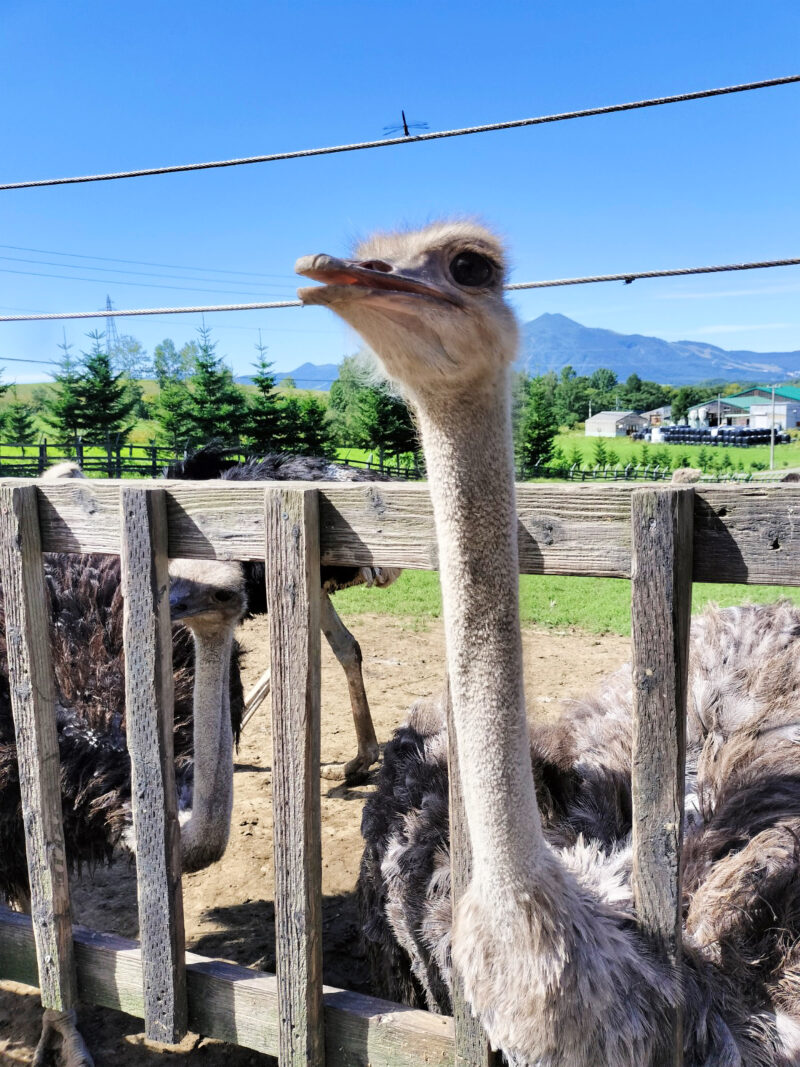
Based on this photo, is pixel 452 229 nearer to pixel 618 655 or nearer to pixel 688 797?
pixel 688 797

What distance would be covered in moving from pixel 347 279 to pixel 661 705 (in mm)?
917

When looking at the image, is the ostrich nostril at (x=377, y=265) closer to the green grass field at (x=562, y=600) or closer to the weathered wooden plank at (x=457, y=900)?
the weathered wooden plank at (x=457, y=900)

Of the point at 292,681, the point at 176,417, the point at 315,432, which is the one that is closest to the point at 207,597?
the point at 292,681

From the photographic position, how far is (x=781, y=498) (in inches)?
57.2

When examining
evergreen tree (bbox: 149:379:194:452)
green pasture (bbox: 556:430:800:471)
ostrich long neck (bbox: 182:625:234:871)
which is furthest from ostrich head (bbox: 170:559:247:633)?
green pasture (bbox: 556:430:800:471)

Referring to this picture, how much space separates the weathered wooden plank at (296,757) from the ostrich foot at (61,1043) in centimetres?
78

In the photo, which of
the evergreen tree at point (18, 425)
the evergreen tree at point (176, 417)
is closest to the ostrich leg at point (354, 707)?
the evergreen tree at point (176, 417)

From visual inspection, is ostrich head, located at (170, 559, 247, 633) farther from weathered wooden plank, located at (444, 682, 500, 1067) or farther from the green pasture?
the green pasture

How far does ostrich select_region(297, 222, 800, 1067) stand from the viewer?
1.32m

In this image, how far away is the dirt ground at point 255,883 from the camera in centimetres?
261

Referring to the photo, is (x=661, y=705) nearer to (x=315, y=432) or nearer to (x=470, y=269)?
(x=470, y=269)

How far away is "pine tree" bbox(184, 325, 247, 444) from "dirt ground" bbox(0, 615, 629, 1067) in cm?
3479

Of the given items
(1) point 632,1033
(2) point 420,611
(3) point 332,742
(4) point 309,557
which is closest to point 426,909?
(1) point 632,1033

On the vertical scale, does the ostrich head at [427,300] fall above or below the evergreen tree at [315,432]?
below
